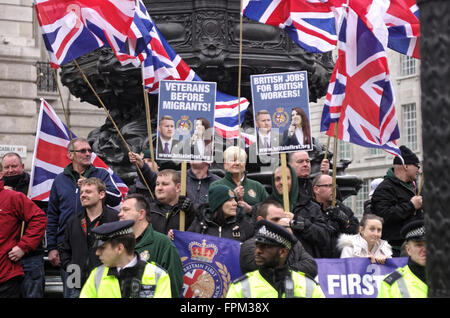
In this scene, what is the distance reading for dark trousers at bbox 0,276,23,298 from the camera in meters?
8.38

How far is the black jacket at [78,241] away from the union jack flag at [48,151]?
181 cm

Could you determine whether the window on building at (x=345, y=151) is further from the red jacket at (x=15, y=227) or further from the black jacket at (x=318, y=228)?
the red jacket at (x=15, y=227)

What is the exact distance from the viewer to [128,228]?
6145 mm

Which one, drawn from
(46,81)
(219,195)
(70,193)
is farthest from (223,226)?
(46,81)

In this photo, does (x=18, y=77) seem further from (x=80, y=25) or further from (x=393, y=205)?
(x=393, y=205)

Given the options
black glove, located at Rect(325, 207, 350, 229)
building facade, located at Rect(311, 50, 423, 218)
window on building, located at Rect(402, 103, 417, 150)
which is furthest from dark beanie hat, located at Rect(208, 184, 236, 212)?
window on building, located at Rect(402, 103, 417, 150)

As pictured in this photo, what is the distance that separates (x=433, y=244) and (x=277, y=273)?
7.15 feet

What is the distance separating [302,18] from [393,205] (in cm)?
217

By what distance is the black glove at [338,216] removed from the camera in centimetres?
837

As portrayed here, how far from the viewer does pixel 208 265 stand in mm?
7699

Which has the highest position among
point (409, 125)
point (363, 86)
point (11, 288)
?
point (409, 125)

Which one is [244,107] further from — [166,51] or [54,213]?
[54,213]

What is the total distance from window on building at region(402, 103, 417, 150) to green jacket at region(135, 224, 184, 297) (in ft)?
115
